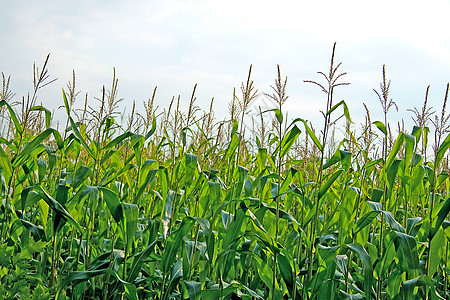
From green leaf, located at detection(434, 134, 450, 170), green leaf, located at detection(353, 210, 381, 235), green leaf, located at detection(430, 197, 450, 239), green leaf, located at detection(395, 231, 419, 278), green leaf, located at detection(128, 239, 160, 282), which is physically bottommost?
green leaf, located at detection(128, 239, 160, 282)

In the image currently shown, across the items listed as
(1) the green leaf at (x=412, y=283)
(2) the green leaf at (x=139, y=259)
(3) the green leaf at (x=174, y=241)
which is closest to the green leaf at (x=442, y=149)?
(1) the green leaf at (x=412, y=283)

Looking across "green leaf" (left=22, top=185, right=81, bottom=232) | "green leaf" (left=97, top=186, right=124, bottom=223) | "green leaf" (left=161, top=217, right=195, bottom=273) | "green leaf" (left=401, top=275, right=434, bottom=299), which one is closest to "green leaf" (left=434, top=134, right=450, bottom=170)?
"green leaf" (left=401, top=275, right=434, bottom=299)

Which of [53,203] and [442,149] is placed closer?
[53,203]

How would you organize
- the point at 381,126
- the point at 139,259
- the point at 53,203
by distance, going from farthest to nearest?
the point at 381,126
the point at 139,259
the point at 53,203

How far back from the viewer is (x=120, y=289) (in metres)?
2.56

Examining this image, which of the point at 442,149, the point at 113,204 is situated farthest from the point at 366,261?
the point at 113,204

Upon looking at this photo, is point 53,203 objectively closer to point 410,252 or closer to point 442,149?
point 410,252

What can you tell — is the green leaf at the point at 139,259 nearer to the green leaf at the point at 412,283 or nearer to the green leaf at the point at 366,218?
the green leaf at the point at 366,218

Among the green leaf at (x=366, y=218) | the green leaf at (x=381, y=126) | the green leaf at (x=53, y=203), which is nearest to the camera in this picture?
the green leaf at (x=53, y=203)

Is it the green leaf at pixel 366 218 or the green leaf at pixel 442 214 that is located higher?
the green leaf at pixel 442 214

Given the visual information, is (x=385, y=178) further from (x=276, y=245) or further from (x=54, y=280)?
(x=54, y=280)

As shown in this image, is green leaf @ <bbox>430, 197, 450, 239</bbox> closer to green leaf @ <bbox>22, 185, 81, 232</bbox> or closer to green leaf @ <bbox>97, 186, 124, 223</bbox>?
green leaf @ <bbox>97, 186, 124, 223</bbox>

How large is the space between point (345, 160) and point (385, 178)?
41cm

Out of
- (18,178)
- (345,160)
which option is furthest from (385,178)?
(18,178)
